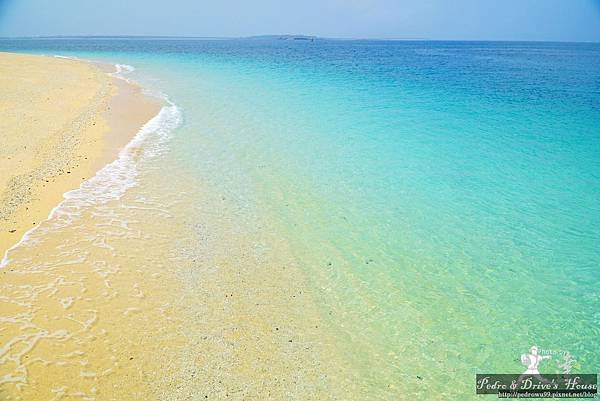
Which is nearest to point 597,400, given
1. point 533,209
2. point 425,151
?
point 533,209

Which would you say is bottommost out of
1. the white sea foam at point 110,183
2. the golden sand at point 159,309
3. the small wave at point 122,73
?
the golden sand at point 159,309

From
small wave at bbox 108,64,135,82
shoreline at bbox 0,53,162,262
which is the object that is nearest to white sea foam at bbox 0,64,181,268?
shoreline at bbox 0,53,162,262

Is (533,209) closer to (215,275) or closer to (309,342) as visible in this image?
(309,342)

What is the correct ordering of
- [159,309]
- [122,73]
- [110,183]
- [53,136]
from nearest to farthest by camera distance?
[159,309], [110,183], [53,136], [122,73]

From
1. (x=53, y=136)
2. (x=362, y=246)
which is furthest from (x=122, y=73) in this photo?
(x=362, y=246)

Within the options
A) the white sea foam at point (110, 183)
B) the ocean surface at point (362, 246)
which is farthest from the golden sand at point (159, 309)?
the white sea foam at point (110, 183)

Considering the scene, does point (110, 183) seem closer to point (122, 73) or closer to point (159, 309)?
point (159, 309)

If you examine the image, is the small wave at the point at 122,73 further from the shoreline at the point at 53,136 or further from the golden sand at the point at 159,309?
the golden sand at the point at 159,309
